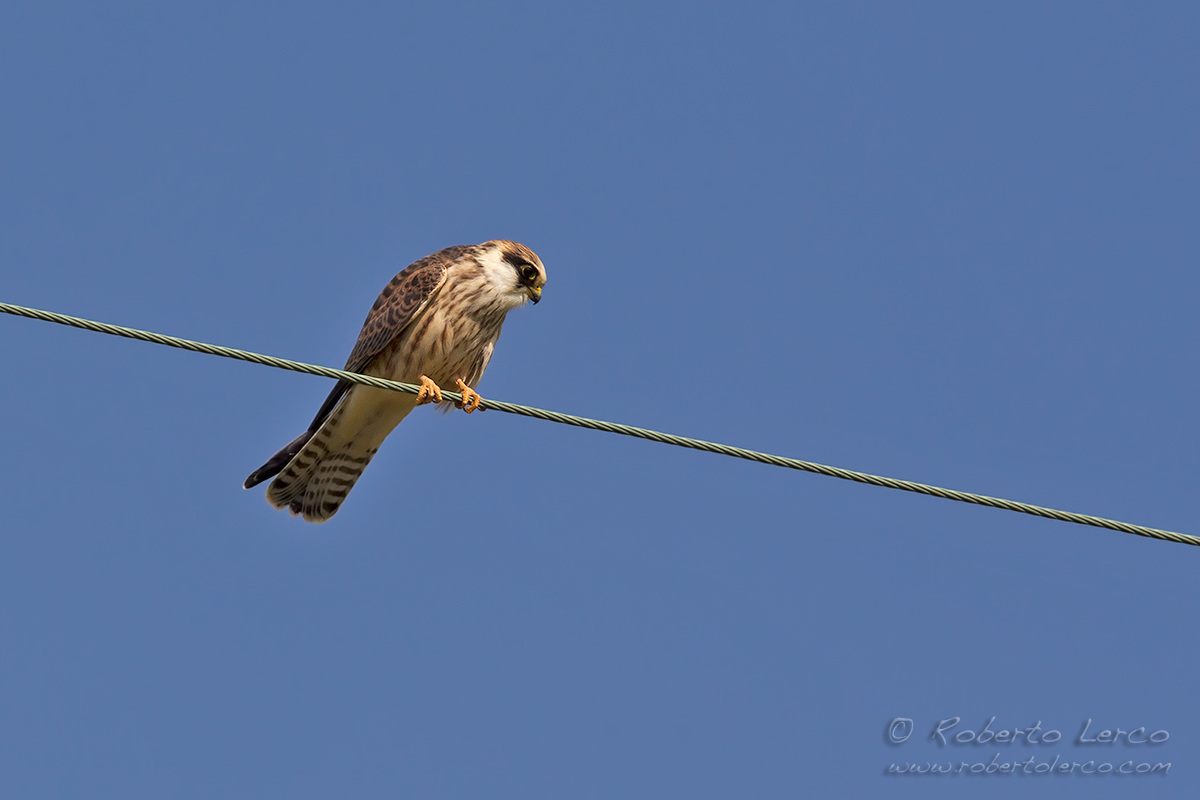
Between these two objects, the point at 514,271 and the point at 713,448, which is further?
the point at 514,271

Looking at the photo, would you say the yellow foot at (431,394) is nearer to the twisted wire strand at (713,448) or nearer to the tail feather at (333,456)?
the tail feather at (333,456)

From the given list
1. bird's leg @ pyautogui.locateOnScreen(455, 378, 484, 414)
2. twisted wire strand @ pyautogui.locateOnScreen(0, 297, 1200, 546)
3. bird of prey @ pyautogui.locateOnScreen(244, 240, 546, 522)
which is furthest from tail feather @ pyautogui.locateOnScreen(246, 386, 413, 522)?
twisted wire strand @ pyautogui.locateOnScreen(0, 297, 1200, 546)

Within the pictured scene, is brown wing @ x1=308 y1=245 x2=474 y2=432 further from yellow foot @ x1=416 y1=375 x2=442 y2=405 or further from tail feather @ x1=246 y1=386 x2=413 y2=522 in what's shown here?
yellow foot @ x1=416 y1=375 x2=442 y2=405

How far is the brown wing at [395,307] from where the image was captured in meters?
6.84

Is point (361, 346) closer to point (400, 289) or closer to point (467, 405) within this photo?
point (400, 289)

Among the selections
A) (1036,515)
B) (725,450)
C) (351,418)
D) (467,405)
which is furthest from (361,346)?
(1036,515)

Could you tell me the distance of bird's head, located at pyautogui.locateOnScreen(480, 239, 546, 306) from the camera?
6941 millimetres

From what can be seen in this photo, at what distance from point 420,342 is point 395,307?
25cm

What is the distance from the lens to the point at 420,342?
269 inches

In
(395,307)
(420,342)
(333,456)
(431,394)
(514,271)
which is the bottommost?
(333,456)

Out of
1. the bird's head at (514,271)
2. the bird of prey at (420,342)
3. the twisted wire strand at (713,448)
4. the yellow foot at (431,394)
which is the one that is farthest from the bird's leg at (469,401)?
the twisted wire strand at (713,448)

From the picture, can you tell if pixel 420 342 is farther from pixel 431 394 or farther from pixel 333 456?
pixel 333 456

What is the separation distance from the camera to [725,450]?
4250mm

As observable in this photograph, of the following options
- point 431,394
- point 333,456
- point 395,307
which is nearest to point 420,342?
point 395,307
